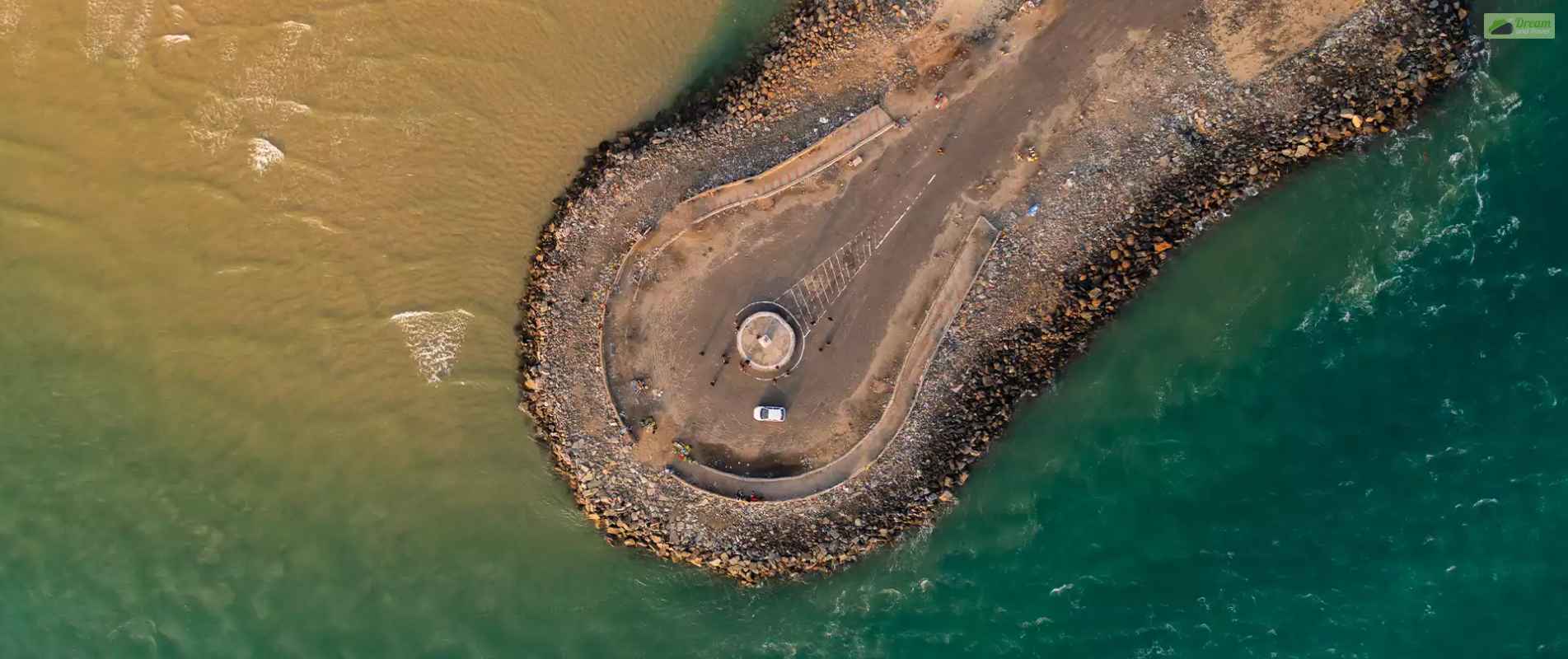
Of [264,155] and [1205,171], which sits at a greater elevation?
[264,155]

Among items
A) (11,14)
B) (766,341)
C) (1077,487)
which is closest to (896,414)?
(766,341)

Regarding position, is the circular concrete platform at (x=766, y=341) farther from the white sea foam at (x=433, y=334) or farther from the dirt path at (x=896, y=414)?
the white sea foam at (x=433, y=334)

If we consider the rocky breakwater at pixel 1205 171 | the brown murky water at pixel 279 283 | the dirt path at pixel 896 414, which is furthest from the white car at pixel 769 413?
the brown murky water at pixel 279 283

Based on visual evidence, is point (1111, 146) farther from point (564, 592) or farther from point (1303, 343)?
point (564, 592)

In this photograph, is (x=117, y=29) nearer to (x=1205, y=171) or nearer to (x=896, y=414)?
(x=896, y=414)

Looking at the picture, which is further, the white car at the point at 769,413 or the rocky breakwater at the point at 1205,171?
the white car at the point at 769,413

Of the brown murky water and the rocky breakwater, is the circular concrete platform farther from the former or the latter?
the brown murky water

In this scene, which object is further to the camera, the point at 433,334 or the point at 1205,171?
the point at 433,334
